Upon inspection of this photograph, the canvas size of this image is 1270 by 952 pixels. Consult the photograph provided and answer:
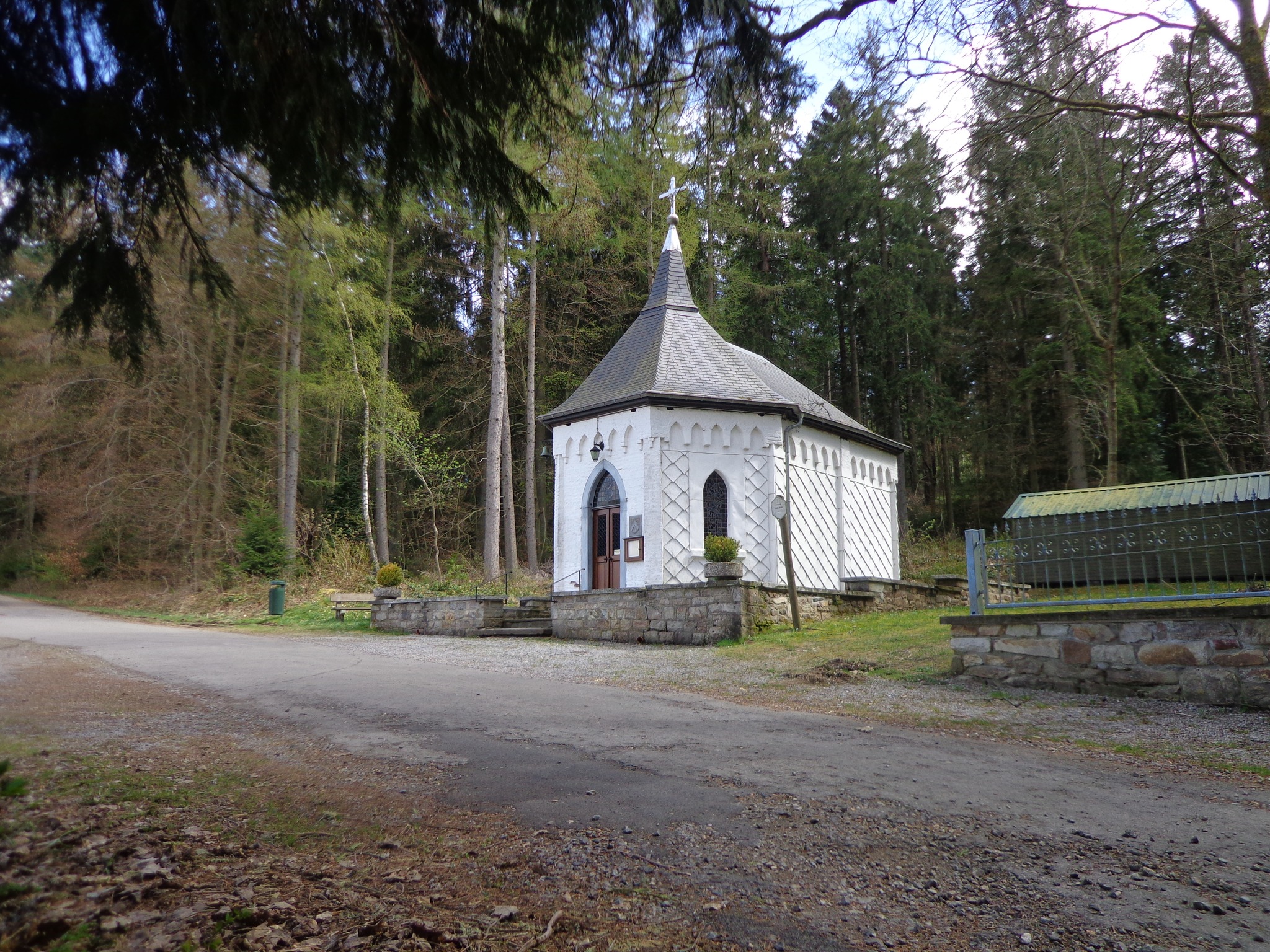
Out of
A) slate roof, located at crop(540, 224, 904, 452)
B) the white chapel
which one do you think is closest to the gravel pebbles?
the white chapel

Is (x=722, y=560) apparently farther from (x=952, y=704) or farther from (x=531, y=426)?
(x=531, y=426)

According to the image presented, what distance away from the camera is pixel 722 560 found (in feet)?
42.5

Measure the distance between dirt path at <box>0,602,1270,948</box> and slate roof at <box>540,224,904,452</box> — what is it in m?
10.2

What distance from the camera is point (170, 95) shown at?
11.3ft

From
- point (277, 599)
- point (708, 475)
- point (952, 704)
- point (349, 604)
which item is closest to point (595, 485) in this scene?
point (708, 475)

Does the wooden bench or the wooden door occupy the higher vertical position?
the wooden door

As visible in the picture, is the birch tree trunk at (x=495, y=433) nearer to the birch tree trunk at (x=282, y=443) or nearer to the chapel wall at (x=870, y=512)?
the birch tree trunk at (x=282, y=443)

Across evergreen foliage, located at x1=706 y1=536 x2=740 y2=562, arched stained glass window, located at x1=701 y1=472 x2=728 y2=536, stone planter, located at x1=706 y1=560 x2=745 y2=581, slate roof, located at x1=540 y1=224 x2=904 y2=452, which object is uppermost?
slate roof, located at x1=540 y1=224 x2=904 y2=452

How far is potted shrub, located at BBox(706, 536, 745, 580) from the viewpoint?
11.9m

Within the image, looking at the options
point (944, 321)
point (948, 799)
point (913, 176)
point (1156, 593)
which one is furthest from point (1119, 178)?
point (944, 321)

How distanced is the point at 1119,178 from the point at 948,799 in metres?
12.9

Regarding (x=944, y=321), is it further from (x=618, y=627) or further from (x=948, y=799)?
(x=948, y=799)

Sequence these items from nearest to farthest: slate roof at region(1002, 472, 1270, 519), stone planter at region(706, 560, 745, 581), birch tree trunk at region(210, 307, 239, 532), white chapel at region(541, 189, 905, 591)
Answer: slate roof at region(1002, 472, 1270, 519) → stone planter at region(706, 560, 745, 581) → birch tree trunk at region(210, 307, 239, 532) → white chapel at region(541, 189, 905, 591)

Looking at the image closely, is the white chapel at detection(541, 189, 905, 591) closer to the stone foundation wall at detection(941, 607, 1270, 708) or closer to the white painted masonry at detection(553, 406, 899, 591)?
the white painted masonry at detection(553, 406, 899, 591)
